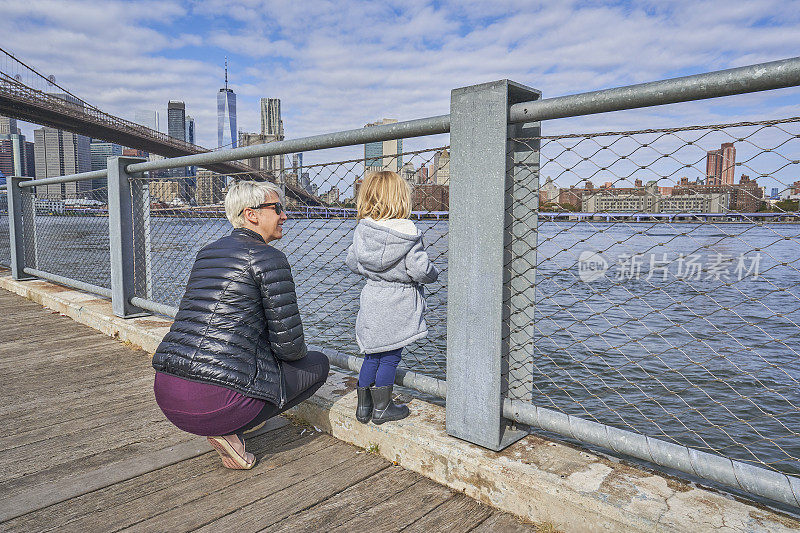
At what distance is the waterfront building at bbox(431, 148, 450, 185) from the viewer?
6.82 ft

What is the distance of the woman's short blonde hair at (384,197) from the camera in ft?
7.37

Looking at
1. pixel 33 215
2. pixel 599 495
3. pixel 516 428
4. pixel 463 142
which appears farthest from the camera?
pixel 33 215

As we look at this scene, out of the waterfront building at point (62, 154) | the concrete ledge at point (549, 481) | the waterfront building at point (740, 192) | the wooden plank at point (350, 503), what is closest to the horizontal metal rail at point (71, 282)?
the concrete ledge at point (549, 481)

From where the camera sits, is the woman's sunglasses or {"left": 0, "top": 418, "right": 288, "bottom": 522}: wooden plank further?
the woman's sunglasses

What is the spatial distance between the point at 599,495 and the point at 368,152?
167cm

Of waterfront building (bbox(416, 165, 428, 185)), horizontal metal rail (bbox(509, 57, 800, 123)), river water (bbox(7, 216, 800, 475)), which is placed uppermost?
horizontal metal rail (bbox(509, 57, 800, 123))

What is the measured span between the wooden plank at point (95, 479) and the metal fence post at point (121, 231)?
2.12 metres

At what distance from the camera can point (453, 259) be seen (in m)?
1.97

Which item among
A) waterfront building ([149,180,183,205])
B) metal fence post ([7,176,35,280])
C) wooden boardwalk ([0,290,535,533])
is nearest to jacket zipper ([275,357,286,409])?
wooden boardwalk ([0,290,535,533])

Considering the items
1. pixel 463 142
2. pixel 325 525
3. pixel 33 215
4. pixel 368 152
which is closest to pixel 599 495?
pixel 325 525

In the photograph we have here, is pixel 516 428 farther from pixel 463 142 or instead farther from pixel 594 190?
pixel 463 142

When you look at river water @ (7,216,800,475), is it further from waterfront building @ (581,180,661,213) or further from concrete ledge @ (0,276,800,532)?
concrete ledge @ (0,276,800,532)

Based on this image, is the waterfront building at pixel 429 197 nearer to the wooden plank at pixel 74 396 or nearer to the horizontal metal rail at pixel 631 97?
the horizontal metal rail at pixel 631 97

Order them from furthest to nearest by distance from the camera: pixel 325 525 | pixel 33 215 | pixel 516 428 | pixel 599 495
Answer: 1. pixel 33 215
2. pixel 516 428
3. pixel 325 525
4. pixel 599 495
